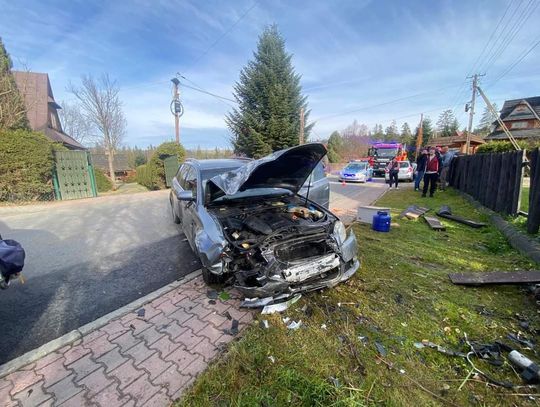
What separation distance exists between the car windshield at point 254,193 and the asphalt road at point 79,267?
4.52ft

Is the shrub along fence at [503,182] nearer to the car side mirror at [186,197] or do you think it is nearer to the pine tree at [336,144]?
the car side mirror at [186,197]

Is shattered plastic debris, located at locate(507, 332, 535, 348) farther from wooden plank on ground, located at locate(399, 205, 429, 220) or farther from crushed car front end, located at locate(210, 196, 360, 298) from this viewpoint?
wooden plank on ground, located at locate(399, 205, 429, 220)

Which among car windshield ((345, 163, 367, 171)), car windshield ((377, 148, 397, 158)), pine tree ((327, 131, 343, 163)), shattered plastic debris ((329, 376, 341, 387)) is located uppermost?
pine tree ((327, 131, 343, 163))

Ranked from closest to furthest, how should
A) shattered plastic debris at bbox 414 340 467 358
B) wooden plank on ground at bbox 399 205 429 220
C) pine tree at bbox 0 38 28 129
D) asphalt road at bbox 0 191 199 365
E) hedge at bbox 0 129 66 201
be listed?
shattered plastic debris at bbox 414 340 467 358
asphalt road at bbox 0 191 199 365
wooden plank on ground at bbox 399 205 429 220
hedge at bbox 0 129 66 201
pine tree at bbox 0 38 28 129

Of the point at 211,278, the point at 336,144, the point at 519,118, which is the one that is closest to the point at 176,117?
the point at 211,278

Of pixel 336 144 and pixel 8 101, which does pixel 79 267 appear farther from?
pixel 336 144

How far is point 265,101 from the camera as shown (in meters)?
17.4

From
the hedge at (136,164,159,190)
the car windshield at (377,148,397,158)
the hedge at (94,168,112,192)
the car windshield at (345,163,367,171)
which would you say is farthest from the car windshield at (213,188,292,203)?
the car windshield at (377,148,397,158)

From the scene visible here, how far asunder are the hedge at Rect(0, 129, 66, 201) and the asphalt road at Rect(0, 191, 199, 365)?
1959 millimetres

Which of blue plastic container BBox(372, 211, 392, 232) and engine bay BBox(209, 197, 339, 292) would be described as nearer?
engine bay BBox(209, 197, 339, 292)

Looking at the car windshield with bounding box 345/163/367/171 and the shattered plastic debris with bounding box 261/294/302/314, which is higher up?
the car windshield with bounding box 345/163/367/171

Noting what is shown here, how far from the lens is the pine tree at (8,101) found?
10.2 metres

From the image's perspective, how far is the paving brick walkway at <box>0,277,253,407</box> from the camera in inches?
74.8

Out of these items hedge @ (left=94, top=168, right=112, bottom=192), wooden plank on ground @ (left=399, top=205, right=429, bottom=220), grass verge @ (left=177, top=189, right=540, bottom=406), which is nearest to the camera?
grass verge @ (left=177, top=189, right=540, bottom=406)
